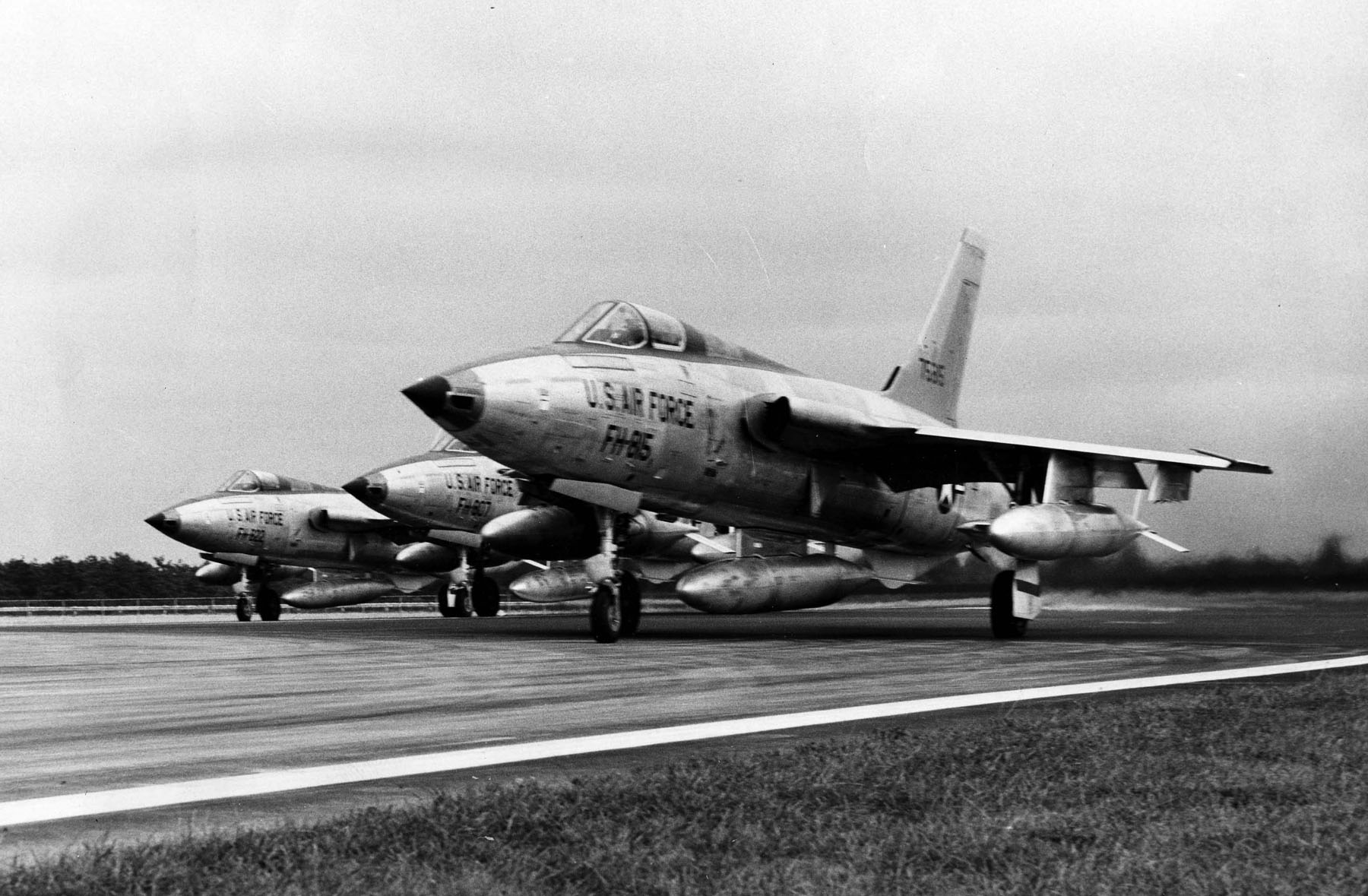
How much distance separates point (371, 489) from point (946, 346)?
12.6 metres

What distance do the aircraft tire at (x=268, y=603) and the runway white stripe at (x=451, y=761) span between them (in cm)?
3082

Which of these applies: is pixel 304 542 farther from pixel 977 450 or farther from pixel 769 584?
pixel 977 450

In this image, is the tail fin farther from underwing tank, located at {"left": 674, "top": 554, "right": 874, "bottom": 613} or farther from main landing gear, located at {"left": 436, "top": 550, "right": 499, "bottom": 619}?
main landing gear, located at {"left": 436, "top": 550, "right": 499, "bottom": 619}

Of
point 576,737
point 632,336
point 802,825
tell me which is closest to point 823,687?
point 576,737

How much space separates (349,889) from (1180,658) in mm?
12512

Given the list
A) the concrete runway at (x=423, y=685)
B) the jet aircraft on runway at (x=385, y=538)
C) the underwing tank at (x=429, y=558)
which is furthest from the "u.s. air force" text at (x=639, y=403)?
the underwing tank at (x=429, y=558)

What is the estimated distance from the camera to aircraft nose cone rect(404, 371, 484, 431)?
16.8 m

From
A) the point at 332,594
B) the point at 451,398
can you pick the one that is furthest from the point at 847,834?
the point at 332,594

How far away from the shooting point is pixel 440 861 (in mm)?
4602

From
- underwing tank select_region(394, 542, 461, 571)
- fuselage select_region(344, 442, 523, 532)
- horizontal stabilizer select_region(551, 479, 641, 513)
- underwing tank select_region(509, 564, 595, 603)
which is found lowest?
underwing tank select_region(509, 564, 595, 603)

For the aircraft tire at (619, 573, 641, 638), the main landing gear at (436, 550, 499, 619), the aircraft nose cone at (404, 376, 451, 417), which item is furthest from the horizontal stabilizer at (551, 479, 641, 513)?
the main landing gear at (436, 550, 499, 619)

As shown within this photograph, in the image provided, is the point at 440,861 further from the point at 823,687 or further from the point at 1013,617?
the point at 1013,617

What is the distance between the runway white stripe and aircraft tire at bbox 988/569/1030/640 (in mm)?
10033

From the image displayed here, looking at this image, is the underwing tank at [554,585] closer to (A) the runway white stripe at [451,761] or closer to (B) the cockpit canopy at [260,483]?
(B) the cockpit canopy at [260,483]
